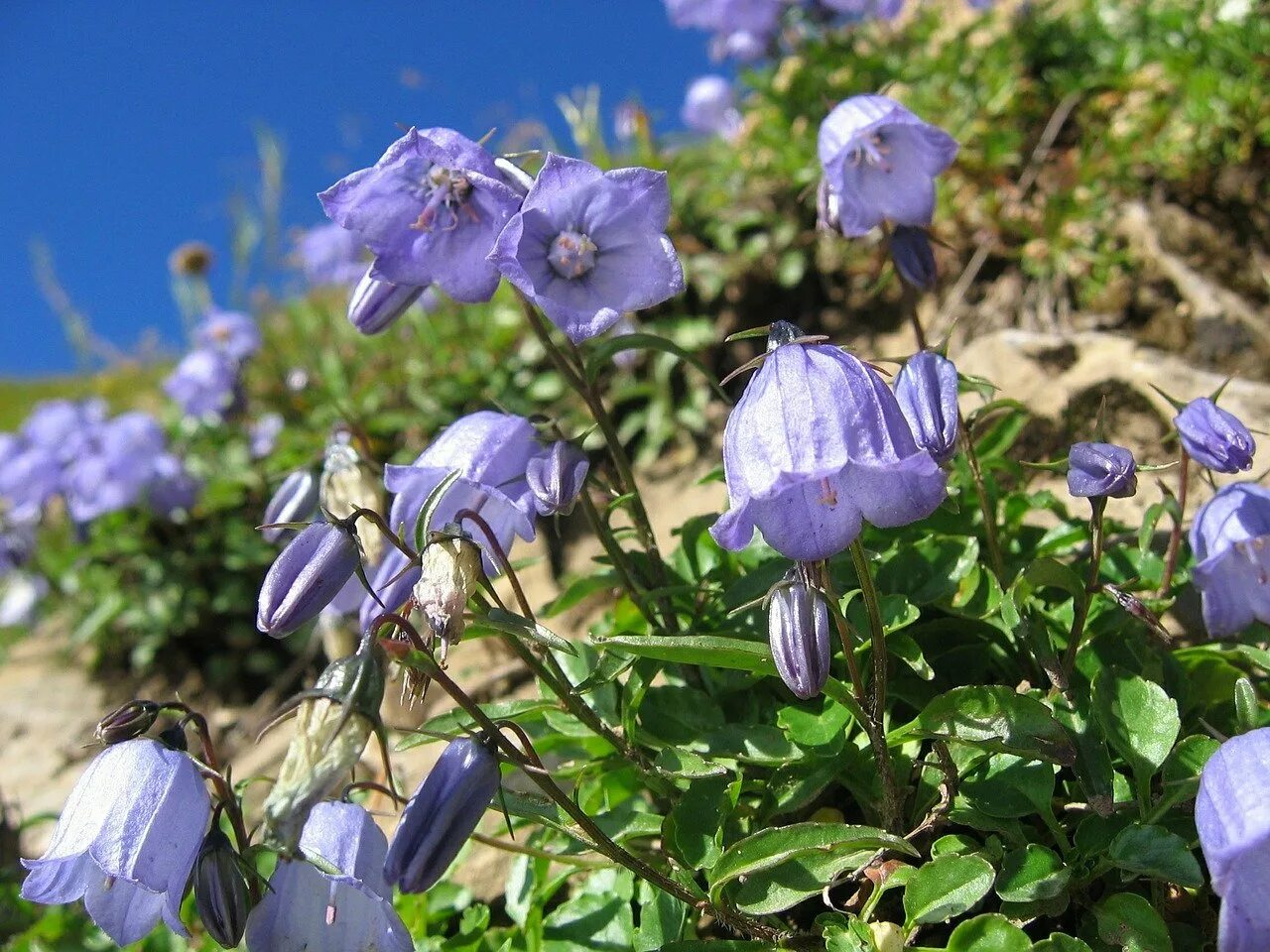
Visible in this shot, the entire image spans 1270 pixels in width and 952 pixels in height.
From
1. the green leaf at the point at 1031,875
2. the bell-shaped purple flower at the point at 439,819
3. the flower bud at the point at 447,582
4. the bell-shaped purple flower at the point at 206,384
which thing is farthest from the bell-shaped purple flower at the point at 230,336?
the green leaf at the point at 1031,875

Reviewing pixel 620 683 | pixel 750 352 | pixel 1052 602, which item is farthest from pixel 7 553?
pixel 1052 602

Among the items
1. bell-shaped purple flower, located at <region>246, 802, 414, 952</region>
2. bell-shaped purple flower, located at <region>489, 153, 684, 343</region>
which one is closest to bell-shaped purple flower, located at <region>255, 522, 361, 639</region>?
bell-shaped purple flower, located at <region>246, 802, 414, 952</region>

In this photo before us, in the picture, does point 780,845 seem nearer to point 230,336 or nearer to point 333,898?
point 333,898

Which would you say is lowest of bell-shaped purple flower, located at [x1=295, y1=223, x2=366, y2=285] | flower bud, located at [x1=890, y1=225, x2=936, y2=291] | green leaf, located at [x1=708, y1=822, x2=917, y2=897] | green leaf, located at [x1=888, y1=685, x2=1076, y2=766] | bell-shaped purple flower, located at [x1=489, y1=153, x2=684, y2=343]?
green leaf, located at [x1=708, y1=822, x2=917, y2=897]

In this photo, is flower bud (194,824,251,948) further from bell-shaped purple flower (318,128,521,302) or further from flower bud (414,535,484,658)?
bell-shaped purple flower (318,128,521,302)

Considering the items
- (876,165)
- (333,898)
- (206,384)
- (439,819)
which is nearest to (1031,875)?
(439,819)

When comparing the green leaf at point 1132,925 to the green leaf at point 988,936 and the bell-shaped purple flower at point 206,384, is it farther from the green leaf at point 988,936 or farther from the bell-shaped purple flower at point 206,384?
the bell-shaped purple flower at point 206,384
